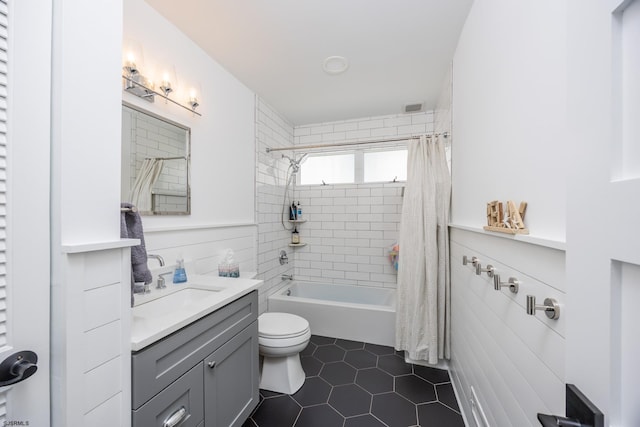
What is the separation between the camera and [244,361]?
4.99 ft

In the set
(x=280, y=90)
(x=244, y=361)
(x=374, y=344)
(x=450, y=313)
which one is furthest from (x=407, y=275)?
(x=280, y=90)

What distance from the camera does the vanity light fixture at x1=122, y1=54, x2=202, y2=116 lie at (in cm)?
139

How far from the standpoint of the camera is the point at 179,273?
1.64m

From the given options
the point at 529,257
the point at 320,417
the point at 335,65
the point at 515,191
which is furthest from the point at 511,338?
the point at 335,65

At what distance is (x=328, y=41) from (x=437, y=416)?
103 inches

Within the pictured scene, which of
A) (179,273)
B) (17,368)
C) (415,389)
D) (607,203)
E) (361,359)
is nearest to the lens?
(607,203)

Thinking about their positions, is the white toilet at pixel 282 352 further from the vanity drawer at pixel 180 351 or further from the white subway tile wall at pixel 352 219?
the white subway tile wall at pixel 352 219

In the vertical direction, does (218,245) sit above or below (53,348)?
above

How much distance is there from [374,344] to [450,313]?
0.84 metres

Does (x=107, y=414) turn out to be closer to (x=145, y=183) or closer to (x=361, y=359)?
(x=145, y=183)

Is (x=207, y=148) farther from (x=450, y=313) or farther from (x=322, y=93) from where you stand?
(x=450, y=313)

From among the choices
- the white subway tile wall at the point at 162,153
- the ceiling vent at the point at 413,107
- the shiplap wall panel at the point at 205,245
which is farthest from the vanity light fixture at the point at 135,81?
the ceiling vent at the point at 413,107

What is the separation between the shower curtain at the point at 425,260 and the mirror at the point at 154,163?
178 cm

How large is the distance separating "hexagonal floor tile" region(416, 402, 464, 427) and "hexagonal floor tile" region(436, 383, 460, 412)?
0.16 ft
